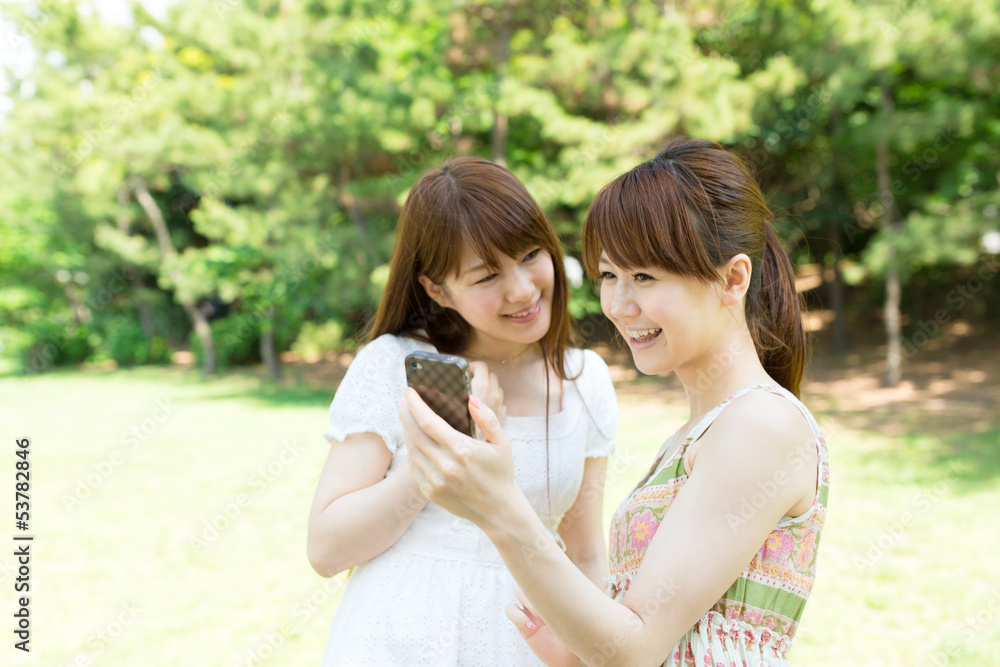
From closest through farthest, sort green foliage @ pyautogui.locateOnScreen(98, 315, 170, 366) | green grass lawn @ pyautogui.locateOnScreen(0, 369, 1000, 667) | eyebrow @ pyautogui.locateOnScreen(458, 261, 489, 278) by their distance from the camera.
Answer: eyebrow @ pyautogui.locateOnScreen(458, 261, 489, 278), green grass lawn @ pyautogui.locateOnScreen(0, 369, 1000, 667), green foliage @ pyautogui.locateOnScreen(98, 315, 170, 366)

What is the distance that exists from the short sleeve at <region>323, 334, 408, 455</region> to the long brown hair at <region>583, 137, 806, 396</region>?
1.88 feet

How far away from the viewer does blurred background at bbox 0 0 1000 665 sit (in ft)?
16.4

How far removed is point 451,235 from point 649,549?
3.02 ft

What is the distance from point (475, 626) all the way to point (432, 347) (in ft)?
2.33

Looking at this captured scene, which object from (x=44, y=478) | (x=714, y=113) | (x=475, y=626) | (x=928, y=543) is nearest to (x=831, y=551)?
(x=928, y=543)

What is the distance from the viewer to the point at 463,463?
1.00 metres

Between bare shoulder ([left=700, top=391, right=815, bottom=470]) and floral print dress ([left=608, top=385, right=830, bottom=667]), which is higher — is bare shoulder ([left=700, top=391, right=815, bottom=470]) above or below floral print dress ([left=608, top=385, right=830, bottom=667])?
above

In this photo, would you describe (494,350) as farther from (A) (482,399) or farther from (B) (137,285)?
(B) (137,285)

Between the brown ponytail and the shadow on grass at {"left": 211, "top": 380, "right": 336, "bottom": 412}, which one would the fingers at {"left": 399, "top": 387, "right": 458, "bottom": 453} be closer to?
the brown ponytail

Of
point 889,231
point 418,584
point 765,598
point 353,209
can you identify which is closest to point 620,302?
point 765,598

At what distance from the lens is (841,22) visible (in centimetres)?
950

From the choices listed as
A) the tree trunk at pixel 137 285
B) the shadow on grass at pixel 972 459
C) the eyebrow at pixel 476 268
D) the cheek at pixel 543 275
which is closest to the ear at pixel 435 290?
the eyebrow at pixel 476 268

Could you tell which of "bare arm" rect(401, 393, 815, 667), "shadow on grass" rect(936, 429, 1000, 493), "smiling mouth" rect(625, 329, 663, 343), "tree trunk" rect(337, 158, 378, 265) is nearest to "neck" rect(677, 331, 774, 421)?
"smiling mouth" rect(625, 329, 663, 343)

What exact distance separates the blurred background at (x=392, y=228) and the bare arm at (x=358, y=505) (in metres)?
0.92
